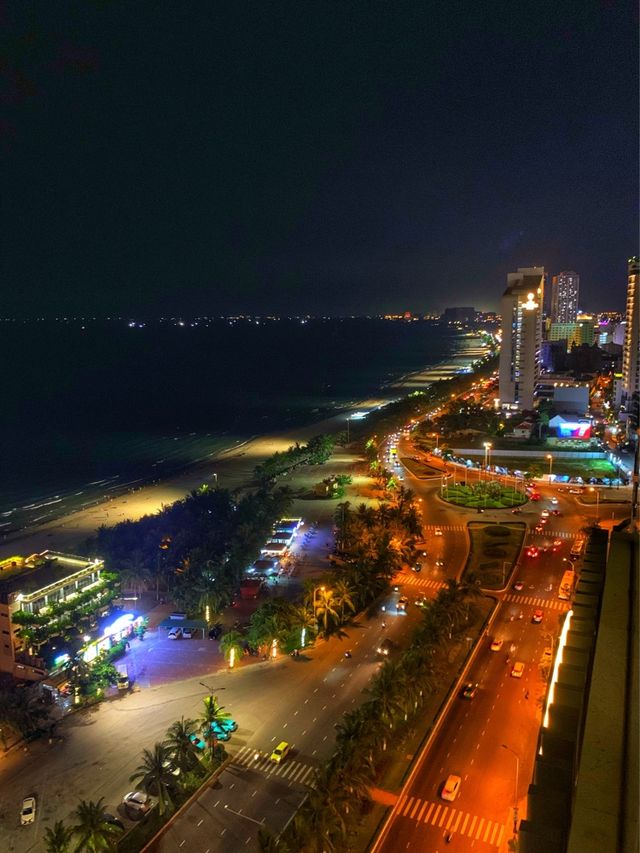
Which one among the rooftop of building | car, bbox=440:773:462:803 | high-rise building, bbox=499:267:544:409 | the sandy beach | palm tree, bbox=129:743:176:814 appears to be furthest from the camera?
high-rise building, bbox=499:267:544:409

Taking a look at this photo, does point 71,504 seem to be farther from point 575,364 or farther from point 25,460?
point 575,364

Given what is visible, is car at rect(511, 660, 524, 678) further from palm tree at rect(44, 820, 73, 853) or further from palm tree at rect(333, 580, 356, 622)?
palm tree at rect(44, 820, 73, 853)

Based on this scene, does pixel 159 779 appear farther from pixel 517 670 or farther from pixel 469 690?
pixel 517 670

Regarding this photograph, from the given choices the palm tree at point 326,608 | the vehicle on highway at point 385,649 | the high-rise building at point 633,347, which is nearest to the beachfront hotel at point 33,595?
the palm tree at point 326,608

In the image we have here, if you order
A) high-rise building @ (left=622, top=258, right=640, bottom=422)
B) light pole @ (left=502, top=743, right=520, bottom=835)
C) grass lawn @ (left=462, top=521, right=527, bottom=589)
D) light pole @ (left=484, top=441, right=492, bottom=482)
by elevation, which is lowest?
light pole @ (left=502, top=743, right=520, bottom=835)

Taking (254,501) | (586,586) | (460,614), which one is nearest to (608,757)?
(586,586)

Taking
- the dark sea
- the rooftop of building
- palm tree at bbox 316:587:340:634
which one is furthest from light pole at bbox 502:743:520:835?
the dark sea

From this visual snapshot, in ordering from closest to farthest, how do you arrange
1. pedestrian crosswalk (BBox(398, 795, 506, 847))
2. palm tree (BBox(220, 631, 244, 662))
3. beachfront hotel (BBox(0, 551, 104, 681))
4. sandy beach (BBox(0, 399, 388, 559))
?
1. pedestrian crosswalk (BBox(398, 795, 506, 847))
2. beachfront hotel (BBox(0, 551, 104, 681))
3. palm tree (BBox(220, 631, 244, 662))
4. sandy beach (BBox(0, 399, 388, 559))
